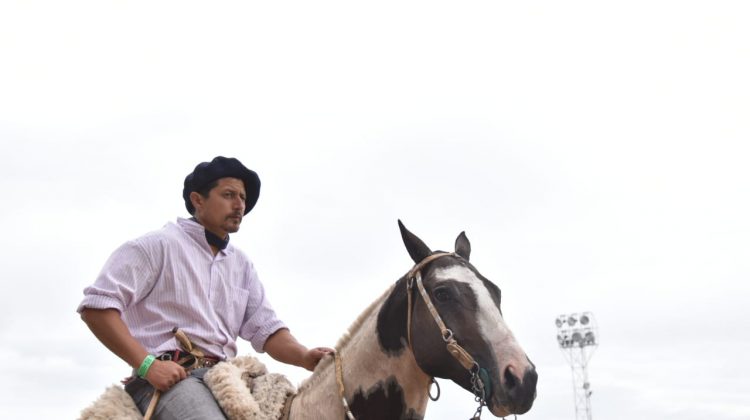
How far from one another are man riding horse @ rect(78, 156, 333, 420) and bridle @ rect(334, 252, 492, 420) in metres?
0.67

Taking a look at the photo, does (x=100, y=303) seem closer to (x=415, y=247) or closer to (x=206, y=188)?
(x=206, y=188)

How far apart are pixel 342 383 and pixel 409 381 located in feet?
1.44

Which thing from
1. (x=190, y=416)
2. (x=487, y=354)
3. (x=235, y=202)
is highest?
(x=235, y=202)

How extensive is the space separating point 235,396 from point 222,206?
1316mm

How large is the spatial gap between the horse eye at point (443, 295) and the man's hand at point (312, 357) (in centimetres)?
127

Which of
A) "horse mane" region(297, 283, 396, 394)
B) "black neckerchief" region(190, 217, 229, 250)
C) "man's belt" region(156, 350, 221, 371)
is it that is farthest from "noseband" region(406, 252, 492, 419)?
"black neckerchief" region(190, 217, 229, 250)

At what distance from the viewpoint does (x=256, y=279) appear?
6684 millimetres

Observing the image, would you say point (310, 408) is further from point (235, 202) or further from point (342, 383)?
point (235, 202)

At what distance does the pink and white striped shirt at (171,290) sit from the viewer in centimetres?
570

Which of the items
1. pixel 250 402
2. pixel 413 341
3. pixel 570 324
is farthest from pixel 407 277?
pixel 570 324

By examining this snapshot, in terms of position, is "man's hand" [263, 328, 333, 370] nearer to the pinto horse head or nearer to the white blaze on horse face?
the pinto horse head

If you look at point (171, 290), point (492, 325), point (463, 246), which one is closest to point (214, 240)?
point (171, 290)

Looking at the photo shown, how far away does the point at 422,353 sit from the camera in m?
5.27

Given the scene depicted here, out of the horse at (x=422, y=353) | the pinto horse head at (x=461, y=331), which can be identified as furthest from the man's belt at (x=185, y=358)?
the pinto horse head at (x=461, y=331)
